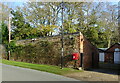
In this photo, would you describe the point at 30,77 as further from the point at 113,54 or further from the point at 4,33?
the point at 4,33

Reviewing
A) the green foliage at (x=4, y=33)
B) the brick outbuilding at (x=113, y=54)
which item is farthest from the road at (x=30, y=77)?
the green foliage at (x=4, y=33)

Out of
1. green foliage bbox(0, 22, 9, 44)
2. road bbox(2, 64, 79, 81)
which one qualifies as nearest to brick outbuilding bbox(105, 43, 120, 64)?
road bbox(2, 64, 79, 81)

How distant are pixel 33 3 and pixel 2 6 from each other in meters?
11.7

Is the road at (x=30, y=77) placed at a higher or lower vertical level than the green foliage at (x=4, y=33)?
lower

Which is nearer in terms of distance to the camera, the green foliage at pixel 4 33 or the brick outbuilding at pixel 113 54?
the brick outbuilding at pixel 113 54

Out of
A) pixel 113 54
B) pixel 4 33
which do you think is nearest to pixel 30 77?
pixel 113 54

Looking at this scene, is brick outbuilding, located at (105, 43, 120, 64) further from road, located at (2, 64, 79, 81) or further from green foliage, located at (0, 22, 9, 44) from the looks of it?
green foliage, located at (0, 22, 9, 44)

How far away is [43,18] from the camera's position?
26562 mm

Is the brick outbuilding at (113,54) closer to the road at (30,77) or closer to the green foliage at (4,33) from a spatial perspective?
the road at (30,77)

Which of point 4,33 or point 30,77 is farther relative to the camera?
point 4,33

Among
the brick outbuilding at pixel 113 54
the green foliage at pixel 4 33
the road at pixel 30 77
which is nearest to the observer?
the road at pixel 30 77

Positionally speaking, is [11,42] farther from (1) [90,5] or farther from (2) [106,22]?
(2) [106,22]

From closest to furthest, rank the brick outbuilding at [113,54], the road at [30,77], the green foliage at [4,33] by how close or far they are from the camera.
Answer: the road at [30,77], the brick outbuilding at [113,54], the green foliage at [4,33]

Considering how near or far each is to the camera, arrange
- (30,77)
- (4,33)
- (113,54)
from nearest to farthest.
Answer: (30,77) → (113,54) → (4,33)
